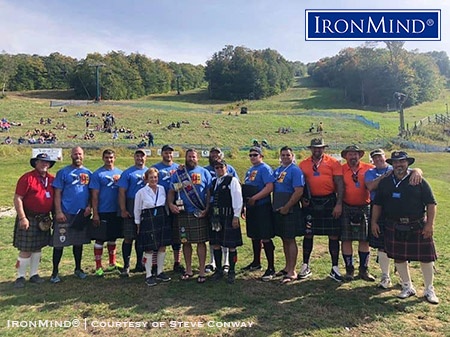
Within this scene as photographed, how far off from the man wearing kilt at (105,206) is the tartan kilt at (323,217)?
262cm

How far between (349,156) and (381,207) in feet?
2.76

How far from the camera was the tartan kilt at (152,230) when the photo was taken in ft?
17.3

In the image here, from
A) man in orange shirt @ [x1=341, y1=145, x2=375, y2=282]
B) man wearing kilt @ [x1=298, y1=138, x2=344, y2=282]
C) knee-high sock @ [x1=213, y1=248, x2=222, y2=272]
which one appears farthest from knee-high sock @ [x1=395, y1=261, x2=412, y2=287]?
knee-high sock @ [x1=213, y1=248, x2=222, y2=272]

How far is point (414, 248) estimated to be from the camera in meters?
4.75

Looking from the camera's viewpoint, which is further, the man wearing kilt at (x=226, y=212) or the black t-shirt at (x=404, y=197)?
the man wearing kilt at (x=226, y=212)

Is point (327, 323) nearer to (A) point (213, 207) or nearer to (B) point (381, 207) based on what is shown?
(B) point (381, 207)

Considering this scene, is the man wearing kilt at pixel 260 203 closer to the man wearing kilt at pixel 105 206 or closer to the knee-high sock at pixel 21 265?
the man wearing kilt at pixel 105 206

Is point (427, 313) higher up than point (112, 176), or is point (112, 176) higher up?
point (112, 176)

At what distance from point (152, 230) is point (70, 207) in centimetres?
114

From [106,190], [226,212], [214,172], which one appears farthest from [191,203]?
[106,190]

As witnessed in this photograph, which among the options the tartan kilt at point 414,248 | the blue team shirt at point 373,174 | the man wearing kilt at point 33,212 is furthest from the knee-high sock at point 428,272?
the man wearing kilt at point 33,212

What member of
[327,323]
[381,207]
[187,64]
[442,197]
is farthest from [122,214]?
[187,64]

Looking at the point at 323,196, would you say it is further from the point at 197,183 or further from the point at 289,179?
the point at 197,183

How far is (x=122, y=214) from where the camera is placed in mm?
5598
